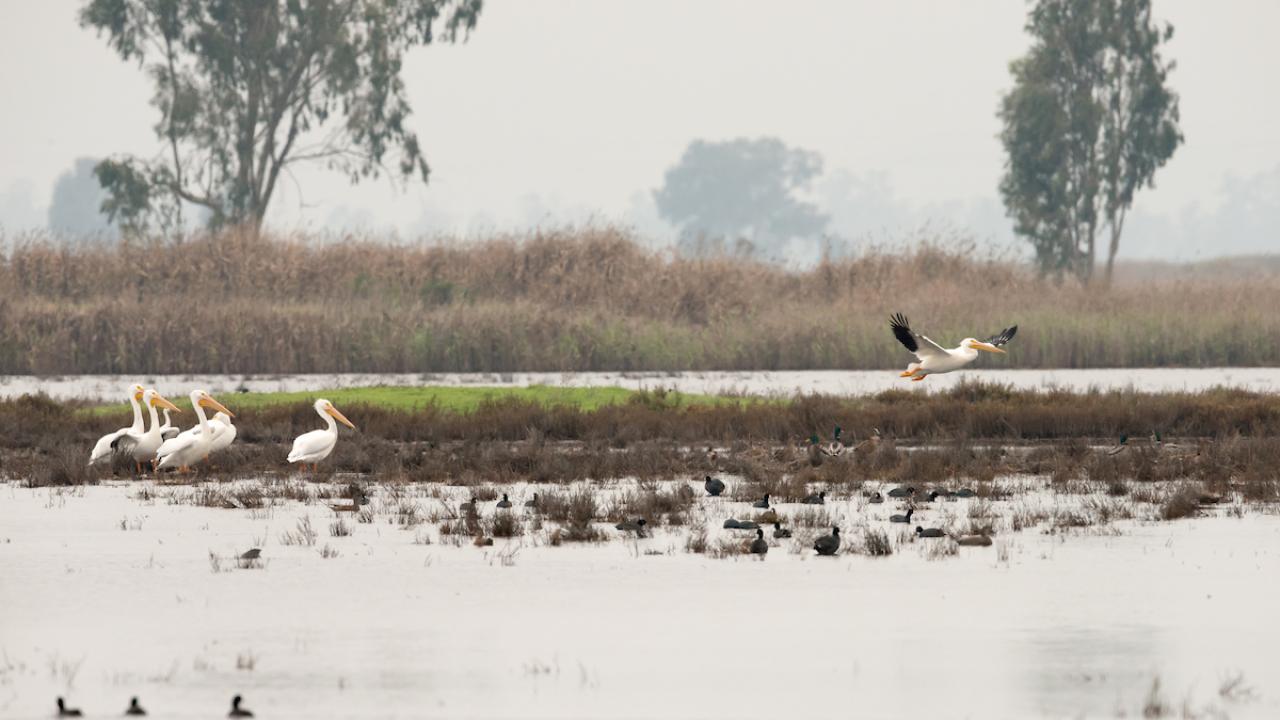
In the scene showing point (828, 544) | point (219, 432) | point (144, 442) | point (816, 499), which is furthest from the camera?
point (144, 442)

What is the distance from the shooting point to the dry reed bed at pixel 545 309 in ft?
125

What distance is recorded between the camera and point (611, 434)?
23578mm

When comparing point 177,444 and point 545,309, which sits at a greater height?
point 545,309

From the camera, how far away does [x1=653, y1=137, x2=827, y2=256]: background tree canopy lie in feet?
484

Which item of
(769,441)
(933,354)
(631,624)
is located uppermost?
(933,354)

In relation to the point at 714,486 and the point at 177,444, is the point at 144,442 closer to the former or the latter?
the point at 177,444

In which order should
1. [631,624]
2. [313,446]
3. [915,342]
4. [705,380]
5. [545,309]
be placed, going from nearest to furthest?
[631,624], [313,446], [915,342], [705,380], [545,309]

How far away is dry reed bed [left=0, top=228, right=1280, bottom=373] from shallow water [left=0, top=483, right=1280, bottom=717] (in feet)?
75.0

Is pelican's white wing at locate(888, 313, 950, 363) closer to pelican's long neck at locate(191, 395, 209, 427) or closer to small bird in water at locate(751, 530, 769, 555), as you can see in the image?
small bird in water at locate(751, 530, 769, 555)

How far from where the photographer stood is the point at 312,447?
734 inches

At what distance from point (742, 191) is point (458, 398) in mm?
123719

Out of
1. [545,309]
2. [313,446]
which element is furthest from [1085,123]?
[313,446]

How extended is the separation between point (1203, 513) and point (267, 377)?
24.5m

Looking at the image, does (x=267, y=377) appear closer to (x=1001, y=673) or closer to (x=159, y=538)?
(x=159, y=538)
